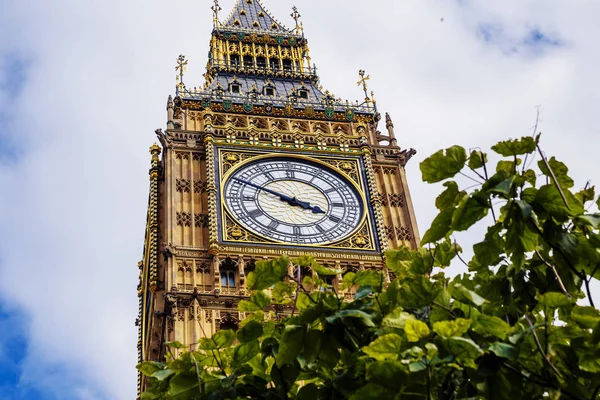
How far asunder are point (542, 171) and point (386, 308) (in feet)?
5.91

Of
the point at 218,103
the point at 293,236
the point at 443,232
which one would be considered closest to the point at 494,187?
the point at 443,232

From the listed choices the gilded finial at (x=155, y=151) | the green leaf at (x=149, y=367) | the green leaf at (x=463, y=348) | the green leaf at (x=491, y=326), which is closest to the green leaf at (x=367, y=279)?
the green leaf at (x=491, y=326)

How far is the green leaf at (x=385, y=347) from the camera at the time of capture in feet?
27.1

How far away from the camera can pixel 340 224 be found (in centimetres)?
3183

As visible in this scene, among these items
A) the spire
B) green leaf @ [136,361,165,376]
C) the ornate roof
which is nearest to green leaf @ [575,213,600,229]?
green leaf @ [136,361,165,376]

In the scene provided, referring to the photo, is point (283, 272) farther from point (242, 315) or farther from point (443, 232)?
point (242, 315)

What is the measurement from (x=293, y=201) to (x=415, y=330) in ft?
78.0

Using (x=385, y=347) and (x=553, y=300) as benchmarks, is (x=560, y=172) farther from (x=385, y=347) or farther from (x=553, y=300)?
(x=385, y=347)

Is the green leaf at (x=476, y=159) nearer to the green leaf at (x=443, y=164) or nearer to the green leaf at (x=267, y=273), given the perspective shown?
the green leaf at (x=443, y=164)

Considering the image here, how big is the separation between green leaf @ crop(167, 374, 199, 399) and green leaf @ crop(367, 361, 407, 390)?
1921mm

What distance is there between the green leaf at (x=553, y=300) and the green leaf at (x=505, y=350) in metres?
0.74

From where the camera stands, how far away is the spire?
47.9m

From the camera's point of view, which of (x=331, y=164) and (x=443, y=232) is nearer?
(x=443, y=232)

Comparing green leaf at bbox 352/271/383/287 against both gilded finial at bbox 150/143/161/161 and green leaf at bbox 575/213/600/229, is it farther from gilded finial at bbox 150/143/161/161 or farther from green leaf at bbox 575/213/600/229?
gilded finial at bbox 150/143/161/161
